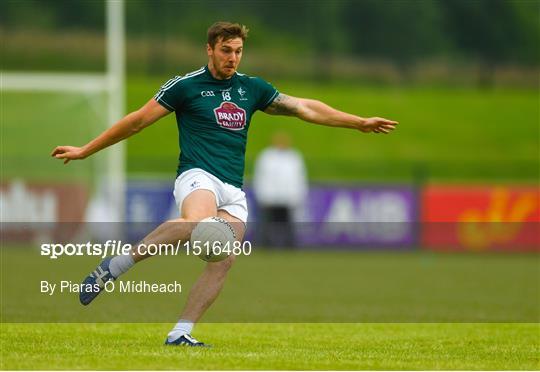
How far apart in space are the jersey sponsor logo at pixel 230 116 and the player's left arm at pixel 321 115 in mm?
346

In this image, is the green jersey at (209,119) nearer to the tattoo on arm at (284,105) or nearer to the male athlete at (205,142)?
the male athlete at (205,142)

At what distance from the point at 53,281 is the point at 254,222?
27.7 ft

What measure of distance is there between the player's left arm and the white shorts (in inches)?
27.9

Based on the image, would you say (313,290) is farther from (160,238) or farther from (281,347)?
(160,238)

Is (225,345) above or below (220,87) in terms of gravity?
below

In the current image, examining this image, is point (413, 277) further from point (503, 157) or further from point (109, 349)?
point (503, 157)

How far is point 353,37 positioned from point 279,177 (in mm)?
13437

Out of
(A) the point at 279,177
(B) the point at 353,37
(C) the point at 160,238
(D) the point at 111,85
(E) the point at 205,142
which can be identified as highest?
(B) the point at 353,37

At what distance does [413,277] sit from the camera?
1670cm

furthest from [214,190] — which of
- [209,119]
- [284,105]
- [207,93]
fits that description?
[284,105]

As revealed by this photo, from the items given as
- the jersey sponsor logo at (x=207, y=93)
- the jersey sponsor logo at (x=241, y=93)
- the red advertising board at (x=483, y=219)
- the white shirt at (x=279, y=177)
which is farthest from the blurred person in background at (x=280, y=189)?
the jersey sponsor logo at (x=207, y=93)

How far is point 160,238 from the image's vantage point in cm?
790

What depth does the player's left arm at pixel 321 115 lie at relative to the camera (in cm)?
849

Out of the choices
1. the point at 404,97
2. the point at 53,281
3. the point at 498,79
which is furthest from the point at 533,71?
the point at 53,281
